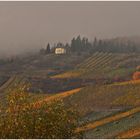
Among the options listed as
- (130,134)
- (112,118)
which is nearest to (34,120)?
(130,134)

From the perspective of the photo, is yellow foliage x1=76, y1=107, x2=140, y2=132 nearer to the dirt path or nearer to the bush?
the dirt path

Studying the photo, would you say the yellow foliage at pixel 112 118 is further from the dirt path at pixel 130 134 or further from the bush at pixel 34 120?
the bush at pixel 34 120

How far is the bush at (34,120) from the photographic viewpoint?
4372cm

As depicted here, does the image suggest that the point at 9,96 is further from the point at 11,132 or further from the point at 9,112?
the point at 11,132

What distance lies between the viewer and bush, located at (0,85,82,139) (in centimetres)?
4372

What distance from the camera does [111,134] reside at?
10519 cm

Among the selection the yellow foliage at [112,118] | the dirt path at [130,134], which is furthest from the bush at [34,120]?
the yellow foliage at [112,118]

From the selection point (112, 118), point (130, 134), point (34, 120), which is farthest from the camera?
point (112, 118)

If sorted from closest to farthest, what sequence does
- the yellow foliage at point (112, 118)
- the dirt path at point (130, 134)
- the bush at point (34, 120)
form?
the bush at point (34, 120)
the dirt path at point (130, 134)
the yellow foliage at point (112, 118)

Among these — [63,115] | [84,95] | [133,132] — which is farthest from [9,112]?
[84,95]

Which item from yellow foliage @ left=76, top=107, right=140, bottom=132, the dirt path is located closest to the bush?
the dirt path

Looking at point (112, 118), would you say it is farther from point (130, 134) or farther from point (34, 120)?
point (34, 120)

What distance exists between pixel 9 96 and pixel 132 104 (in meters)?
110

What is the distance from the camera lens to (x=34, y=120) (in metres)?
44.4
